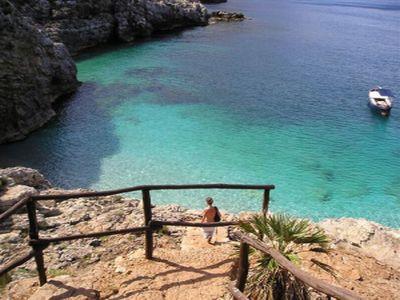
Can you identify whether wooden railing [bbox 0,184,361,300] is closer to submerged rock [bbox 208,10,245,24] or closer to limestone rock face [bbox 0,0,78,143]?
limestone rock face [bbox 0,0,78,143]

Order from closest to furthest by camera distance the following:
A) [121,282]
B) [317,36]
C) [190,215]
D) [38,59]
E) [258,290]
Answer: [258,290], [121,282], [190,215], [38,59], [317,36]

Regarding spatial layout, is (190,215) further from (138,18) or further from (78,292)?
(138,18)

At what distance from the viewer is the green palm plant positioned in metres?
7.26

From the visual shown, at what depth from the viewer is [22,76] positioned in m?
30.6

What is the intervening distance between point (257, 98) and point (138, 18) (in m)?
35.2

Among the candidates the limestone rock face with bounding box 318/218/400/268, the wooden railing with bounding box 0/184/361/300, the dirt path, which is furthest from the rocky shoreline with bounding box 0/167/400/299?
the wooden railing with bounding box 0/184/361/300

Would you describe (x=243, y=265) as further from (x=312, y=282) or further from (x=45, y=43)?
(x=45, y=43)

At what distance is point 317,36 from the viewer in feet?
238

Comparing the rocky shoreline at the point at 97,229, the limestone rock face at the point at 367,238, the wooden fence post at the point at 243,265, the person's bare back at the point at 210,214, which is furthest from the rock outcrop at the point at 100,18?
the wooden fence post at the point at 243,265

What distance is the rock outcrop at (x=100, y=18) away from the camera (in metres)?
53.2

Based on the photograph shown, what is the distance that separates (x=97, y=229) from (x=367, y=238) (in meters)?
9.48

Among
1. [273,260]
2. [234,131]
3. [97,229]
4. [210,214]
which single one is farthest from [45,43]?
[273,260]

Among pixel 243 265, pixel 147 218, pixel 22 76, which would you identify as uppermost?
pixel 243 265

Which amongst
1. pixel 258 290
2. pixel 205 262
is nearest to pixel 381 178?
pixel 205 262
